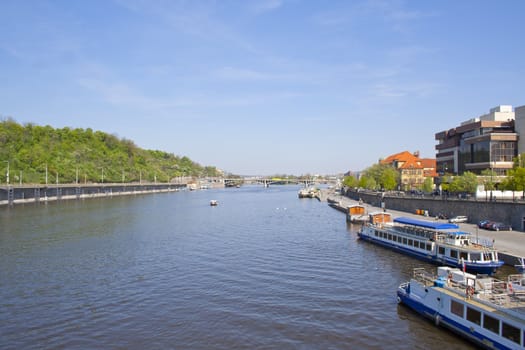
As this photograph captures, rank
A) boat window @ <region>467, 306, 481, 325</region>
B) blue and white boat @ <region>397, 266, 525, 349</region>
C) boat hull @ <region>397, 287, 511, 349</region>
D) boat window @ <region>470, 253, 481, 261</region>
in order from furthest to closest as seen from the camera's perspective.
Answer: boat window @ <region>470, 253, 481, 261</region>
boat window @ <region>467, 306, 481, 325</region>
boat hull @ <region>397, 287, 511, 349</region>
blue and white boat @ <region>397, 266, 525, 349</region>

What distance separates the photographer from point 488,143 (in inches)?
3063

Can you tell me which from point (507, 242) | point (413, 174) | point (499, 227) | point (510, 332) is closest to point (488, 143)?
point (499, 227)

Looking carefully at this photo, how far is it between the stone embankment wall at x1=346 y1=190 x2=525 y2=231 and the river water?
1535cm

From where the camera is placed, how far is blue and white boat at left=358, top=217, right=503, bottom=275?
109 feet

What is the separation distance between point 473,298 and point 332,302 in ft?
29.4

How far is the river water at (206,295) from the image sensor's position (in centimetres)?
2283

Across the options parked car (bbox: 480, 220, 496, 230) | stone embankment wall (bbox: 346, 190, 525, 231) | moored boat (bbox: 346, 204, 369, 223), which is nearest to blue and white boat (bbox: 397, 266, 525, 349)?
parked car (bbox: 480, 220, 496, 230)

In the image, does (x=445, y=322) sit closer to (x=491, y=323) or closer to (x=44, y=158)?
(x=491, y=323)

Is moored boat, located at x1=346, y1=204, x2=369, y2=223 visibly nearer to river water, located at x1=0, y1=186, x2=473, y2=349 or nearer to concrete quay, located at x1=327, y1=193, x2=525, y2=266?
river water, located at x1=0, y1=186, x2=473, y2=349

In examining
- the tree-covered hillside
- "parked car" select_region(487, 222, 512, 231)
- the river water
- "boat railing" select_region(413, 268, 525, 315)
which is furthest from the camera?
the tree-covered hillside

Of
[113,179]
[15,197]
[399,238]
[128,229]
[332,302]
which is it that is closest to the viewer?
[332,302]

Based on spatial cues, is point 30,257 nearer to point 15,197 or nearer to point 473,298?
point 473,298

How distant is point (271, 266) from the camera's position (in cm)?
3831

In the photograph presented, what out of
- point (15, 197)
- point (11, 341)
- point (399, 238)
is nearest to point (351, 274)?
point (399, 238)
